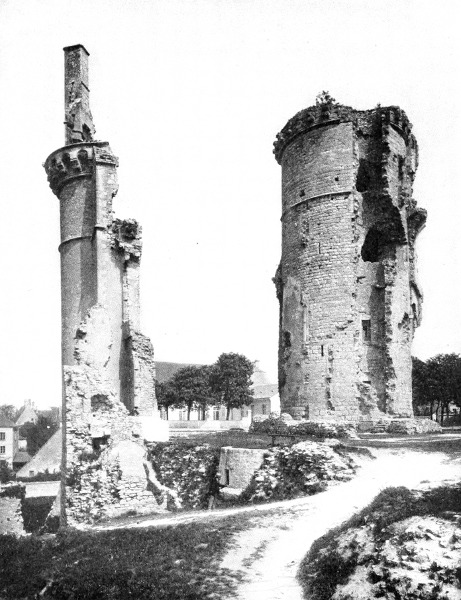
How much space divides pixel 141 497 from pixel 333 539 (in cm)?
838

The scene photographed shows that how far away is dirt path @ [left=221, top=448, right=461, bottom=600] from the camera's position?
7.82 meters

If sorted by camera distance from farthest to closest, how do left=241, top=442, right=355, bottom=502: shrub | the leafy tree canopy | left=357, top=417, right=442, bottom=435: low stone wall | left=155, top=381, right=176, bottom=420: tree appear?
left=155, top=381, right=176, bottom=420: tree < the leafy tree canopy < left=357, top=417, right=442, bottom=435: low stone wall < left=241, top=442, right=355, bottom=502: shrub

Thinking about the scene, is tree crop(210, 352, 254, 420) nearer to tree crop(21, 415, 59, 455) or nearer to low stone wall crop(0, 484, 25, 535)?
tree crop(21, 415, 59, 455)

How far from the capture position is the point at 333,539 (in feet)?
27.8

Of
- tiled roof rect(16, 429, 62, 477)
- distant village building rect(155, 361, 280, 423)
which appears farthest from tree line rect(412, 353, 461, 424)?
tiled roof rect(16, 429, 62, 477)

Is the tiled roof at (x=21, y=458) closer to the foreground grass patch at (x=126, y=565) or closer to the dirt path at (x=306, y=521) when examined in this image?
the dirt path at (x=306, y=521)

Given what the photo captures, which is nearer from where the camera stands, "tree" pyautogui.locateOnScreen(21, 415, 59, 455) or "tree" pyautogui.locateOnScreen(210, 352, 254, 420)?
"tree" pyautogui.locateOnScreen(210, 352, 254, 420)

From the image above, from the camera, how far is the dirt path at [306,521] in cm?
782

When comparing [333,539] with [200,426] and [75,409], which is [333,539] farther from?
[200,426]

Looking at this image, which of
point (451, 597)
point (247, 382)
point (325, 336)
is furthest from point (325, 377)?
point (247, 382)

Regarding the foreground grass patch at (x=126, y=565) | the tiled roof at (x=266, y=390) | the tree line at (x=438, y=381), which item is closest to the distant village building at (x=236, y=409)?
the tiled roof at (x=266, y=390)

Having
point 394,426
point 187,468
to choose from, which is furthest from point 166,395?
point 187,468

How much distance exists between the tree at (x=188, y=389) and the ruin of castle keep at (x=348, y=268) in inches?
1197

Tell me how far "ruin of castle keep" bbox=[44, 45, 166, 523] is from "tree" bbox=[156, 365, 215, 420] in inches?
1520
